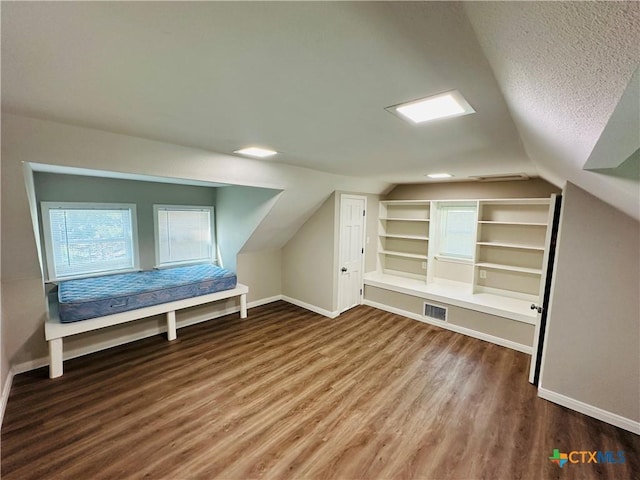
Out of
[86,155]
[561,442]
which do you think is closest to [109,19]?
[86,155]

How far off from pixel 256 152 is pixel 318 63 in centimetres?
169

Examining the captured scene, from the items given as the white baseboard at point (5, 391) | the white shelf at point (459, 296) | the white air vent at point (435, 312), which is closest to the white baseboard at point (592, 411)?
the white shelf at point (459, 296)

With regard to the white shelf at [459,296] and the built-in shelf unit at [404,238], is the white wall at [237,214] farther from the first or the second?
the built-in shelf unit at [404,238]

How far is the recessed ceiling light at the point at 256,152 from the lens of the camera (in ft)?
8.32

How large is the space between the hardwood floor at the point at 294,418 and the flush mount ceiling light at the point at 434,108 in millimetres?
2320

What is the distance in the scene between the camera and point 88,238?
360cm

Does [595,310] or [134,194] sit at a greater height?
[134,194]

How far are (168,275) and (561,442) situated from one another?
4550 millimetres

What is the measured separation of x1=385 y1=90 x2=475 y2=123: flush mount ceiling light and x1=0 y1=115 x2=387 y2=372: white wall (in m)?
1.87

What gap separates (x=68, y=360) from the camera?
312 cm

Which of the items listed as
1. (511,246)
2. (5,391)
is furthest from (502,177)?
(5,391)

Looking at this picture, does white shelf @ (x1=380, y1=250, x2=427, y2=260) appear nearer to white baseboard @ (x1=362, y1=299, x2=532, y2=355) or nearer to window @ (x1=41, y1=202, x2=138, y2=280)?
white baseboard @ (x1=362, y1=299, x2=532, y2=355)

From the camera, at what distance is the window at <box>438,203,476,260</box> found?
454cm

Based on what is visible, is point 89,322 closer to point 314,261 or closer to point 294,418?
point 294,418
